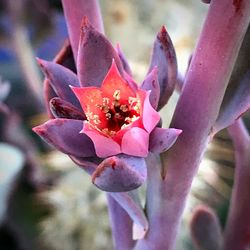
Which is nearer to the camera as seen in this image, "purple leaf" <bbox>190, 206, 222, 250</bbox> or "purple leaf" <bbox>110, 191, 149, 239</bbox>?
Result: "purple leaf" <bbox>110, 191, 149, 239</bbox>

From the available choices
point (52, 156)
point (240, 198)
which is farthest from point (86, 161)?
point (52, 156)

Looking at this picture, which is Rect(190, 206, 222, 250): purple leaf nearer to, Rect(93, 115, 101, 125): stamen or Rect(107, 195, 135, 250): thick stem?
Rect(107, 195, 135, 250): thick stem

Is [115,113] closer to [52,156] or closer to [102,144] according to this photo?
[102,144]

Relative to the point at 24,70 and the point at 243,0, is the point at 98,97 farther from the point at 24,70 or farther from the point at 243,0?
the point at 24,70

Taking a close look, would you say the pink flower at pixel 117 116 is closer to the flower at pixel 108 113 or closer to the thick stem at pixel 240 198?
the flower at pixel 108 113

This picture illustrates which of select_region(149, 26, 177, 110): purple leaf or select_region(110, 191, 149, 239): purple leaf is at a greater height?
select_region(149, 26, 177, 110): purple leaf

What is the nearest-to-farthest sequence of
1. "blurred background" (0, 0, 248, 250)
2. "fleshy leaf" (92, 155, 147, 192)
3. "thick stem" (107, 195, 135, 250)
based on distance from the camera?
1. "fleshy leaf" (92, 155, 147, 192)
2. "thick stem" (107, 195, 135, 250)
3. "blurred background" (0, 0, 248, 250)

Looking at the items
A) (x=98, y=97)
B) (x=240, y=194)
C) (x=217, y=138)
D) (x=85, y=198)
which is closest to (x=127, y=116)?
(x=98, y=97)

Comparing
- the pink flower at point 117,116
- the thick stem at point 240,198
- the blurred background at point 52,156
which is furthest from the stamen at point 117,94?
the blurred background at point 52,156

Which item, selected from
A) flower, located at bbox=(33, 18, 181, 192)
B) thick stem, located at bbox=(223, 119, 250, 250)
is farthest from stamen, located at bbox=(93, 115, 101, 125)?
thick stem, located at bbox=(223, 119, 250, 250)
